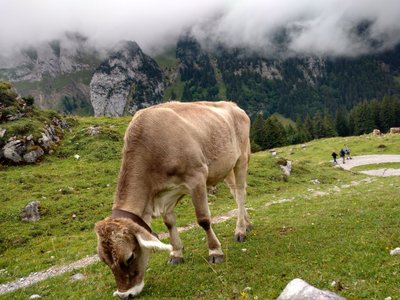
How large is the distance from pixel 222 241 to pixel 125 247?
258 inches

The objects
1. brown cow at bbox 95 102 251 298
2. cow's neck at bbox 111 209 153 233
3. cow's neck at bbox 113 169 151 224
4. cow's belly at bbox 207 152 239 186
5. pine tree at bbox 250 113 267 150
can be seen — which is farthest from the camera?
pine tree at bbox 250 113 267 150

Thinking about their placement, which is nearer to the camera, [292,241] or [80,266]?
[292,241]

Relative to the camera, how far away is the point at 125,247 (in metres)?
7.32

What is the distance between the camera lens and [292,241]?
38.2 ft

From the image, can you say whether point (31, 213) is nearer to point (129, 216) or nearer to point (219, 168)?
point (219, 168)

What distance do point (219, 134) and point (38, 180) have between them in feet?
70.6

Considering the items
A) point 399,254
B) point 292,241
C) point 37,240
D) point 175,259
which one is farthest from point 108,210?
point 399,254

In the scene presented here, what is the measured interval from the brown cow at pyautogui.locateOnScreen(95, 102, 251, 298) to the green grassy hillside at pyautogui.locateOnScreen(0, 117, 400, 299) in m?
1.26

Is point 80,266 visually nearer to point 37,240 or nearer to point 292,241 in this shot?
point 37,240

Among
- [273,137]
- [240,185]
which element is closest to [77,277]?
[240,185]

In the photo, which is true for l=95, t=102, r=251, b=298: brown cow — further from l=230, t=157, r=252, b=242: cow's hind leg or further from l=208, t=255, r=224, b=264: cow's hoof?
l=230, t=157, r=252, b=242: cow's hind leg

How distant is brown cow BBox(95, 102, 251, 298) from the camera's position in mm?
7453

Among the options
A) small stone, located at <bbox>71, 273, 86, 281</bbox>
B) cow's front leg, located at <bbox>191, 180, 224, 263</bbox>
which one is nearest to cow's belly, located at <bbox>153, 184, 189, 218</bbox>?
cow's front leg, located at <bbox>191, 180, 224, 263</bbox>

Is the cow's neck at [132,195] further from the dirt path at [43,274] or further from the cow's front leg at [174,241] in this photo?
the dirt path at [43,274]
